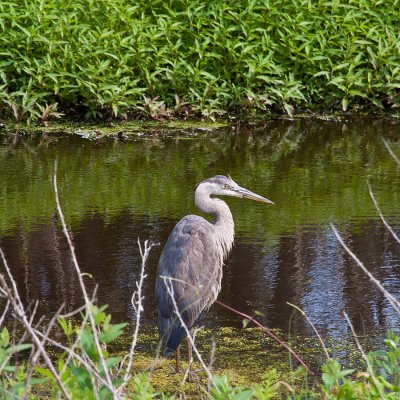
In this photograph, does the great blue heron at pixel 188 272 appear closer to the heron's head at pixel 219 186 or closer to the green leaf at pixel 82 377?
the heron's head at pixel 219 186

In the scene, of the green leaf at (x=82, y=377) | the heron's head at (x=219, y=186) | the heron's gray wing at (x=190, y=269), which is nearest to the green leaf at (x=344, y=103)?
the heron's head at (x=219, y=186)

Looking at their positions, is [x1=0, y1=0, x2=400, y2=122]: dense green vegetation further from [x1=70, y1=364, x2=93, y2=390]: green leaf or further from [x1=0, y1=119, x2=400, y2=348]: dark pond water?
[x1=70, y1=364, x2=93, y2=390]: green leaf

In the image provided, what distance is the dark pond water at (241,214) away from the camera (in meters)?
6.23

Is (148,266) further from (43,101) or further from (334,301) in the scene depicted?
(43,101)

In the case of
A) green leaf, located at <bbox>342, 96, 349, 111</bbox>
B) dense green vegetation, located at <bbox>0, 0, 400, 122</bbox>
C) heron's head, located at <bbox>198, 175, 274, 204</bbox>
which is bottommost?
heron's head, located at <bbox>198, 175, 274, 204</bbox>

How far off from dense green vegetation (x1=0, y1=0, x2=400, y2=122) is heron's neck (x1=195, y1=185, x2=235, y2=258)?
452cm

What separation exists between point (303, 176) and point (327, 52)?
285 cm

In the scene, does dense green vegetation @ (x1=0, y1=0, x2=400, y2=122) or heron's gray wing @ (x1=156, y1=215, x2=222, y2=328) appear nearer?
heron's gray wing @ (x1=156, y1=215, x2=222, y2=328)

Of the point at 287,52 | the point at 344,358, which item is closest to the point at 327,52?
the point at 287,52

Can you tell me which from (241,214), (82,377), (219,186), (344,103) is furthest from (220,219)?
(344,103)

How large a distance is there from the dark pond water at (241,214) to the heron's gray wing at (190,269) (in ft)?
1.39

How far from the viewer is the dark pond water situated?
6.23 metres

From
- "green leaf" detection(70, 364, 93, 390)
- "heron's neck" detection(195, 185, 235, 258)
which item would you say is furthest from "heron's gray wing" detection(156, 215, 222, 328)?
"green leaf" detection(70, 364, 93, 390)

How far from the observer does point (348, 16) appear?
11430 millimetres
